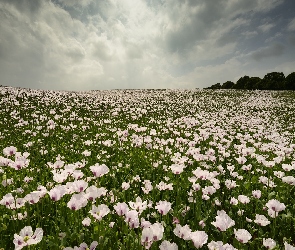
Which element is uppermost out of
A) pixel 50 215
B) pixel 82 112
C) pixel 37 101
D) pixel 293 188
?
pixel 37 101

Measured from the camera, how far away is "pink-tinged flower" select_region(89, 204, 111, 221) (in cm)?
271

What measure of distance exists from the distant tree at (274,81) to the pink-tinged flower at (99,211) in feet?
224

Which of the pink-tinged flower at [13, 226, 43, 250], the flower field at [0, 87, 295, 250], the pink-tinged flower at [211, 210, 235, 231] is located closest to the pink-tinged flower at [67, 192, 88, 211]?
the flower field at [0, 87, 295, 250]

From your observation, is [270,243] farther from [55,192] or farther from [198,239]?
[55,192]

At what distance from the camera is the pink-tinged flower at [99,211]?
271cm

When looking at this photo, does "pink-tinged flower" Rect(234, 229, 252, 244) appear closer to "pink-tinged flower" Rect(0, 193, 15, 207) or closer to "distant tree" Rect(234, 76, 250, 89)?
"pink-tinged flower" Rect(0, 193, 15, 207)

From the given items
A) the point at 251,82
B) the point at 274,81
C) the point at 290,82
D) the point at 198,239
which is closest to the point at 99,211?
the point at 198,239

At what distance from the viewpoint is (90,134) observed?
10750mm

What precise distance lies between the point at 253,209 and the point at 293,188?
172 centimetres

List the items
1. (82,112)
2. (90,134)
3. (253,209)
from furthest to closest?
1. (82,112)
2. (90,134)
3. (253,209)

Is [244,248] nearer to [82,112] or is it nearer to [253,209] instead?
[253,209]

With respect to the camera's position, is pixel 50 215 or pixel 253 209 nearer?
pixel 50 215

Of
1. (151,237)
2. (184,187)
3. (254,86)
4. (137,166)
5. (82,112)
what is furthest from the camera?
(254,86)

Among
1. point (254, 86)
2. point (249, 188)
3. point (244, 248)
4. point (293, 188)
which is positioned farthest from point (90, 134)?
point (254, 86)
